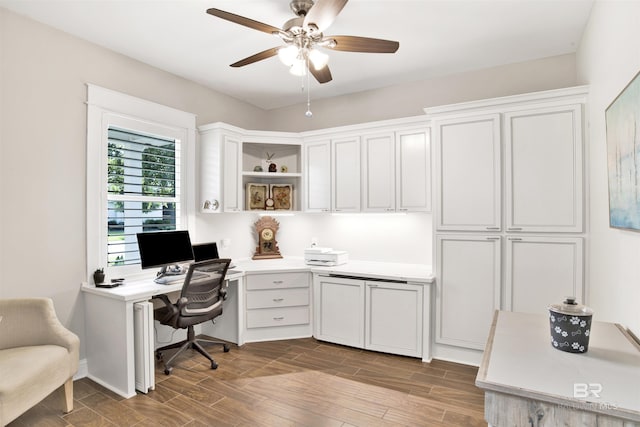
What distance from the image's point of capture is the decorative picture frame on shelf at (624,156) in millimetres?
1509

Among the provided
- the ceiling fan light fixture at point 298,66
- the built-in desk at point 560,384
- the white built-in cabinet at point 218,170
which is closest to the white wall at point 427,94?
the white built-in cabinet at point 218,170

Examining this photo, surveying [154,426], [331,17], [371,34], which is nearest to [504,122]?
[371,34]

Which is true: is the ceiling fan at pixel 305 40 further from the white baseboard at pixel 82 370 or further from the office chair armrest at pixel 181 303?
the white baseboard at pixel 82 370

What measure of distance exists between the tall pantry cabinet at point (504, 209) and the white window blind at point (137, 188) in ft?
8.76

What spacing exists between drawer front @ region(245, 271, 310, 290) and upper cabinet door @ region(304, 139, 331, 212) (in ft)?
2.72

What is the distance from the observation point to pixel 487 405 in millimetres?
1182

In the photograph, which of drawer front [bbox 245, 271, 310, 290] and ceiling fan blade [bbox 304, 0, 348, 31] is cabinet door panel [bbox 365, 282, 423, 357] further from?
ceiling fan blade [bbox 304, 0, 348, 31]

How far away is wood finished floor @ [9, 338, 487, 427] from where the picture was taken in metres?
2.26

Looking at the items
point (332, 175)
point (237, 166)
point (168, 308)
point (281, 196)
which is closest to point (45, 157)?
point (168, 308)

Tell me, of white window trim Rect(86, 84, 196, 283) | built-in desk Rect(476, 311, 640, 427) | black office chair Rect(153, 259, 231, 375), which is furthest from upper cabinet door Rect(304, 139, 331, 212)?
built-in desk Rect(476, 311, 640, 427)

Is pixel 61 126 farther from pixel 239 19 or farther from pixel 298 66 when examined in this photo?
pixel 298 66

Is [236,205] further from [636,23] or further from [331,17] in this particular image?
[636,23]

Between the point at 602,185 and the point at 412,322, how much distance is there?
5.98 feet

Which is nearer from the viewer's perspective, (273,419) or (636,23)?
(636,23)
